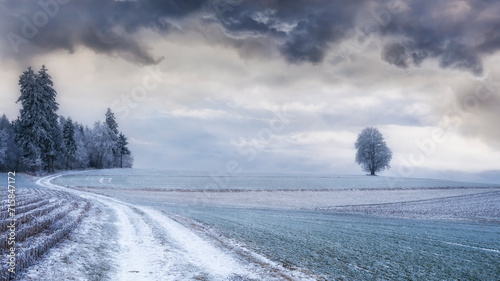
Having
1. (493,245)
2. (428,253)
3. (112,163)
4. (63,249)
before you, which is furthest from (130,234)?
(112,163)

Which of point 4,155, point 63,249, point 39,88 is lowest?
point 63,249

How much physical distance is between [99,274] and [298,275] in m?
6.04

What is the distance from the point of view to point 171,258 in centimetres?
1045

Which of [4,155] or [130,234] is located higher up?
[4,155]

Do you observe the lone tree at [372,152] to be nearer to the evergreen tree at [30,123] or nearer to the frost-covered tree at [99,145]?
the frost-covered tree at [99,145]

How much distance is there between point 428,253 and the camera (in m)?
12.8

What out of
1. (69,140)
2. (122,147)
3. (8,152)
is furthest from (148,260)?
(122,147)

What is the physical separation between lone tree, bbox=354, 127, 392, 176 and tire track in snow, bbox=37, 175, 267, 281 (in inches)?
3898

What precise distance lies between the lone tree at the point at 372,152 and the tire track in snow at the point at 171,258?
9902 cm

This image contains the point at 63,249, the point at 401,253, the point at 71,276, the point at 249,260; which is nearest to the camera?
the point at 71,276

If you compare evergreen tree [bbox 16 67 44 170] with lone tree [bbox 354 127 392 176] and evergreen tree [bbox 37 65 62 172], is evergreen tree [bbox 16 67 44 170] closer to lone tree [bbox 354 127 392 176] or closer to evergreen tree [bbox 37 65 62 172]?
evergreen tree [bbox 37 65 62 172]

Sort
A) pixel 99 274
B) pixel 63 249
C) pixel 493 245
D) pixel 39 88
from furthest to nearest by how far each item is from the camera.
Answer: pixel 39 88 < pixel 493 245 < pixel 63 249 < pixel 99 274

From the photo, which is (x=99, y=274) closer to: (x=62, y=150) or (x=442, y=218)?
(x=442, y=218)

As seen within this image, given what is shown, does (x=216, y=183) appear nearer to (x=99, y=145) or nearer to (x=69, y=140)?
(x=69, y=140)
